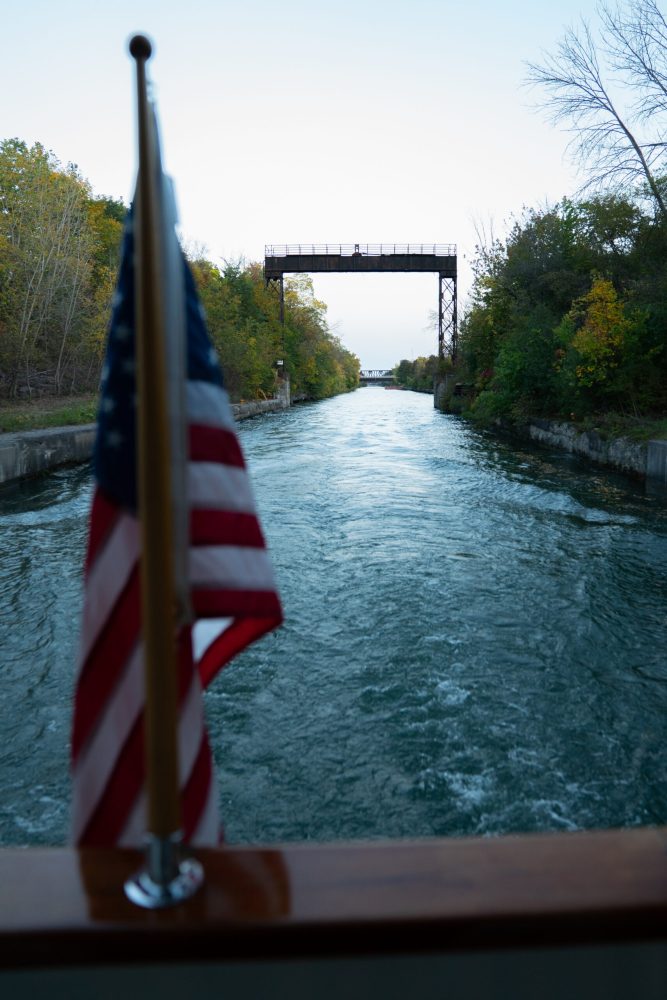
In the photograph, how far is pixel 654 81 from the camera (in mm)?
15594

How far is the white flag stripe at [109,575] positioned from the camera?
52.2 inches

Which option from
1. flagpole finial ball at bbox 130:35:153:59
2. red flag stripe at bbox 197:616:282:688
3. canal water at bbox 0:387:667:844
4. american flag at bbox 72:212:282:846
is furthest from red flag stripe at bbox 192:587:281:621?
canal water at bbox 0:387:667:844

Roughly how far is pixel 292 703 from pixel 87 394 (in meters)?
25.8

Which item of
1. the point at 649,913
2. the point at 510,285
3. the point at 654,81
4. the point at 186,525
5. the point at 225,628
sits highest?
the point at 654,81

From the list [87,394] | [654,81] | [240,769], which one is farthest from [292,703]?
[87,394]

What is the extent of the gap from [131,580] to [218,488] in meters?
0.24

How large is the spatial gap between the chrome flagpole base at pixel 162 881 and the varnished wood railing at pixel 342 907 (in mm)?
17

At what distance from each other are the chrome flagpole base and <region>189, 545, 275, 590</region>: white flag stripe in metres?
0.45

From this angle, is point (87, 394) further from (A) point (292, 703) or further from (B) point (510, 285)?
(A) point (292, 703)

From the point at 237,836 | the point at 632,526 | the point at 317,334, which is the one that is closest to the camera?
the point at 237,836

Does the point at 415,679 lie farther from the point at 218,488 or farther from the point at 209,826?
the point at 218,488

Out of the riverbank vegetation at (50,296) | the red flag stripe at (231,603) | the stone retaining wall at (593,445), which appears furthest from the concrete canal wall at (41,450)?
the red flag stripe at (231,603)

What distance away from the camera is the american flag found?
1.32 m

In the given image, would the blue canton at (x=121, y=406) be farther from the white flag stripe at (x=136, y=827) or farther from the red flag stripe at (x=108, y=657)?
the white flag stripe at (x=136, y=827)
